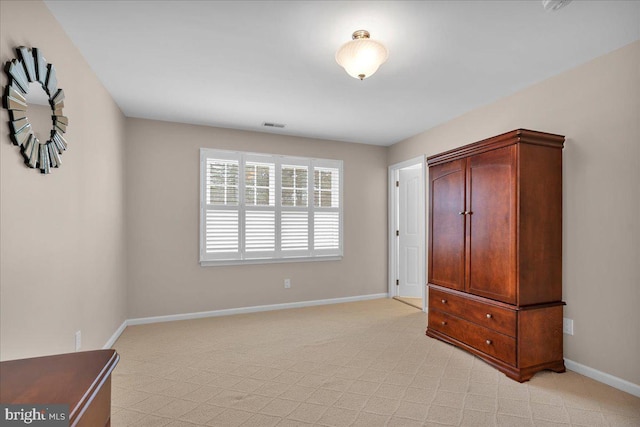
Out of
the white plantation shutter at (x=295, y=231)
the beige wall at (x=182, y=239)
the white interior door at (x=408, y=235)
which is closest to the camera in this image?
the beige wall at (x=182, y=239)

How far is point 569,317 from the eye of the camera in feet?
9.34

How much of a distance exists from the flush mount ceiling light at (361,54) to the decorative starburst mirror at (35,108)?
178 centimetres

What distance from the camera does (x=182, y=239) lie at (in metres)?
4.35

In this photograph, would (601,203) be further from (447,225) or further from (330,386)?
(330,386)

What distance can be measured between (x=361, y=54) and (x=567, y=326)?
279cm

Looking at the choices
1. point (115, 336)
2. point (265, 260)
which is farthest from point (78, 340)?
point (265, 260)

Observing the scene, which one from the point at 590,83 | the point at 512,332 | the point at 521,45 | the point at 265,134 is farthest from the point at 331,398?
the point at 265,134

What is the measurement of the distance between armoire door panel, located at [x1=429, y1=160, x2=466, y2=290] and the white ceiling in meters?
0.81

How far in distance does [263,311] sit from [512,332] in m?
3.10

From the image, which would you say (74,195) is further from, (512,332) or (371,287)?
(371,287)

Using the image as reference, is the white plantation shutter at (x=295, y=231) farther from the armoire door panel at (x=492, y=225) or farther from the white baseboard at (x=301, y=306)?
the armoire door panel at (x=492, y=225)

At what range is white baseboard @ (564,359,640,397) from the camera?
7.93 feet

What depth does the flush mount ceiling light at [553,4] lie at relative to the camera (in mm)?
1892

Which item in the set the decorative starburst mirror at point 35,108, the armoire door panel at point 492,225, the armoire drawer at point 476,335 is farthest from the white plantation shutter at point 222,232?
the armoire door panel at point 492,225
